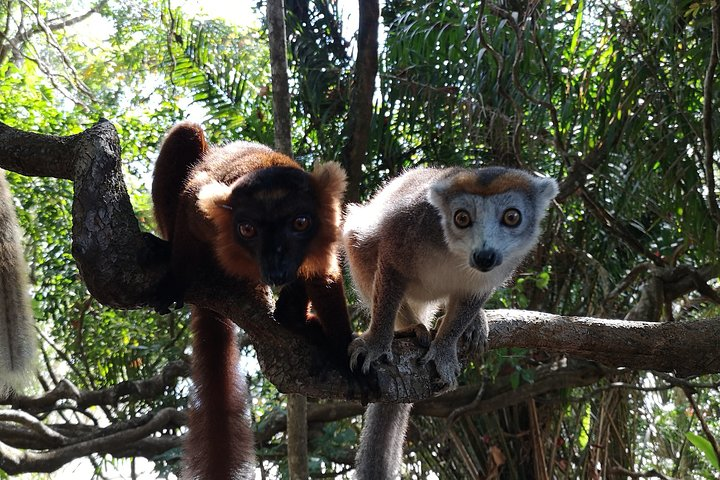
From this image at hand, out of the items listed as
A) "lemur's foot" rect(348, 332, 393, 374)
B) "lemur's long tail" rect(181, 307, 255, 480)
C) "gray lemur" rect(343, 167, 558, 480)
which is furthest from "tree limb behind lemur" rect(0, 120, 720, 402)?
"lemur's long tail" rect(181, 307, 255, 480)

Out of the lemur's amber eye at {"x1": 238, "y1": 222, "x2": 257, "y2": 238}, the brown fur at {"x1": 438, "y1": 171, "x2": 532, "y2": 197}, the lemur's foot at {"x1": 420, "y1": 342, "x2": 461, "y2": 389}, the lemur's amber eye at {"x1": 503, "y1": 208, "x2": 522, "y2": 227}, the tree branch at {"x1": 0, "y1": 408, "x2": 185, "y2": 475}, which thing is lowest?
the lemur's foot at {"x1": 420, "y1": 342, "x2": 461, "y2": 389}

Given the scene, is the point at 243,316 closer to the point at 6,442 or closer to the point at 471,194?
the point at 471,194

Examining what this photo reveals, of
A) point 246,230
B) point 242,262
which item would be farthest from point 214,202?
point 242,262

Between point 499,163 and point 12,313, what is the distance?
454cm

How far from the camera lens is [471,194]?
3.39 m

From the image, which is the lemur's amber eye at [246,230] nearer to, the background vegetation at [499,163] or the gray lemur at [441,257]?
the gray lemur at [441,257]

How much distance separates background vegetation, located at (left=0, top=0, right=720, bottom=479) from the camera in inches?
213

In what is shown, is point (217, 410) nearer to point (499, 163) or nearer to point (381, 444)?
A: point (381, 444)

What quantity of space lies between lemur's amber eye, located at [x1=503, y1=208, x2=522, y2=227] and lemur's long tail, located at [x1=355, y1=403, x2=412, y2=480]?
1256mm

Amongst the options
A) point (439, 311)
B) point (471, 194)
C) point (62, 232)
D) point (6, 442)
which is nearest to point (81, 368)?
point (6, 442)

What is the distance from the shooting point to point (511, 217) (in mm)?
3391

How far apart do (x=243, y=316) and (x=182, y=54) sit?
499 cm

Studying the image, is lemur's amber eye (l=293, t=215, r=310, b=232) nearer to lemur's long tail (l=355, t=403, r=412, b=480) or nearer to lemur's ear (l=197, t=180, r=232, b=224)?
lemur's ear (l=197, t=180, r=232, b=224)

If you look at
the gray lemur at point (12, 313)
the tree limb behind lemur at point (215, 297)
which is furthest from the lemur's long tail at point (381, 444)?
the gray lemur at point (12, 313)
